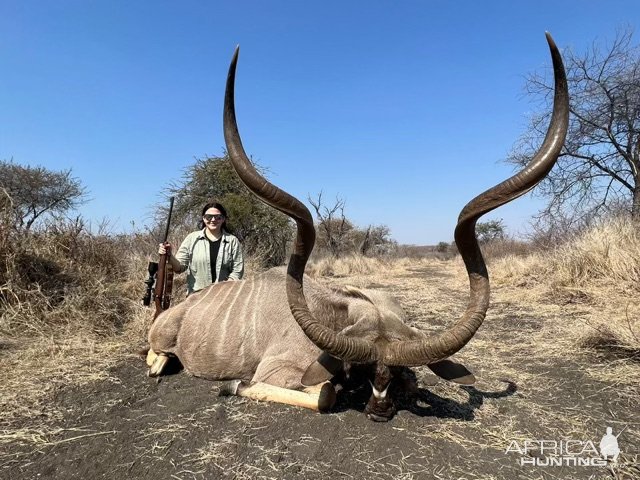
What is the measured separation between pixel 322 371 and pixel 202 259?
2.77m

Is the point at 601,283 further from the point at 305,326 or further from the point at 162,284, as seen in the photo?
the point at 162,284

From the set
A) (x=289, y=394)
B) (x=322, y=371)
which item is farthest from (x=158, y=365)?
(x=322, y=371)

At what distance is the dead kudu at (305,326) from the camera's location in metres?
2.63

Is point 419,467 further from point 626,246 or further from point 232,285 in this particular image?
point 626,246

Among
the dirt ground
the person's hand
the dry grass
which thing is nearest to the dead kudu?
the dirt ground

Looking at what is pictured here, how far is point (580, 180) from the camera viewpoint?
13.3m

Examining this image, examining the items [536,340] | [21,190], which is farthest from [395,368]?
[21,190]

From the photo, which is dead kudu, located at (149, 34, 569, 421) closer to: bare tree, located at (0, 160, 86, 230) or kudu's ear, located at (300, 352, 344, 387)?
kudu's ear, located at (300, 352, 344, 387)

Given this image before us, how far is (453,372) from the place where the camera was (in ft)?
9.82

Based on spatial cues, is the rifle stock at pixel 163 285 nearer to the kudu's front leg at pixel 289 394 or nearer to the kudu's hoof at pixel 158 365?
the kudu's hoof at pixel 158 365

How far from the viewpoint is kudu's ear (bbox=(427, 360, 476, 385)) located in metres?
2.96

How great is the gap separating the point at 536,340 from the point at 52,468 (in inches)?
207

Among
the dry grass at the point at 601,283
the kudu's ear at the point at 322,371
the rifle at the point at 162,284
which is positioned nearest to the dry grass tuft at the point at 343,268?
the dry grass at the point at 601,283

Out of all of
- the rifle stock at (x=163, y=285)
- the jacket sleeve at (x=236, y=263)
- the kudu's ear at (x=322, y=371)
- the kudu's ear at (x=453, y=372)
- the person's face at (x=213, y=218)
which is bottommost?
the kudu's ear at (x=322, y=371)
